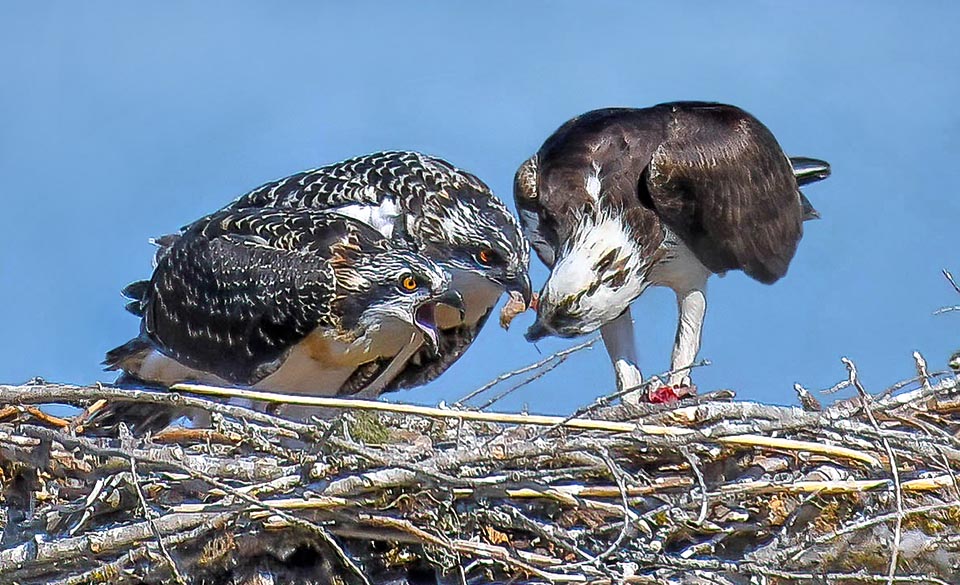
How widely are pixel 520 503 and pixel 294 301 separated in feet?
6.17

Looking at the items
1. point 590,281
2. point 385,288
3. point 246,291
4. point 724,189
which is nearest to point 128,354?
point 246,291

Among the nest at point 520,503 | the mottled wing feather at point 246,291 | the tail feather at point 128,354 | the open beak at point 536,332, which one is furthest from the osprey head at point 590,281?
the tail feather at point 128,354

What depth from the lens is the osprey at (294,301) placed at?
705 cm

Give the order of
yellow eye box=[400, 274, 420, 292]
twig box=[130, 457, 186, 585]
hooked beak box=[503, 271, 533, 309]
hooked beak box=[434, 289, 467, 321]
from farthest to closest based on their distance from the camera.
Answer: hooked beak box=[503, 271, 533, 309] < hooked beak box=[434, 289, 467, 321] < yellow eye box=[400, 274, 420, 292] < twig box=[130, 457, 186, 585]

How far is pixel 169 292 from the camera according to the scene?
757 cm

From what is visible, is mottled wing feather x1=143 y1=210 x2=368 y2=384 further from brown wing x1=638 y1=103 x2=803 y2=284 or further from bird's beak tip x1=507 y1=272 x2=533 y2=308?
brown wing x1=638 y1=103 x2=803 y2=284

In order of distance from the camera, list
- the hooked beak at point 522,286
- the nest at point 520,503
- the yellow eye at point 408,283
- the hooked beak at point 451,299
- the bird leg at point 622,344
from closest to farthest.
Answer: the nest at point 520,503 → the yellow eye at point 408,283 → the hooked beak at point 451,299 → the hooked beak at point 522,286 → the bird leg at point 622,344

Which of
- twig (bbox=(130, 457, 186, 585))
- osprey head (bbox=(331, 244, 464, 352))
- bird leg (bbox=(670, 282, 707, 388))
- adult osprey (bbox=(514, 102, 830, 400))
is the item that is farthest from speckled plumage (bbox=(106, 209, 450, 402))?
twig (bbox=(130, 457, 186, 585))

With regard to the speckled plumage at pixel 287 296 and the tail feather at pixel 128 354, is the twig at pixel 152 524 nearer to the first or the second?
the speckled plumage at pixel 287 296

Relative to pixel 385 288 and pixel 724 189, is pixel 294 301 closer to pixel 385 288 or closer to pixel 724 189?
pixel 385 288

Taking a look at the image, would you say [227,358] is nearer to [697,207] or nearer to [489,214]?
[489,214]

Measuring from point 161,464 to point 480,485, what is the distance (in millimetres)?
1102

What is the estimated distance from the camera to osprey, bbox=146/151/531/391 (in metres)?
7.30

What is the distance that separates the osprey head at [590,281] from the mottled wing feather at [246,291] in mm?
1008
